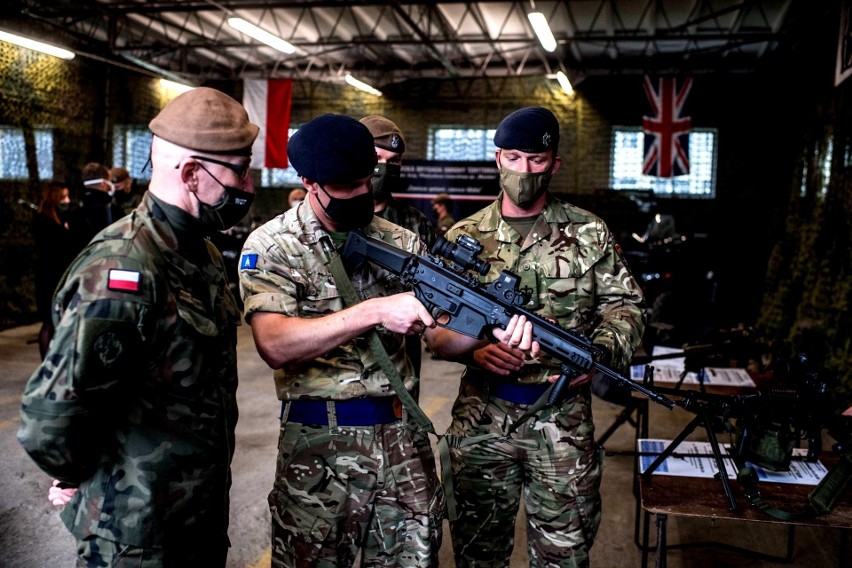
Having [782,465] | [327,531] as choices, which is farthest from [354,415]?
[782,465]

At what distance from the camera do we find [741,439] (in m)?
2.17

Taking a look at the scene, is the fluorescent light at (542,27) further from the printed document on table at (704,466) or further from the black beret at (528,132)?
the printed document on table at (704,466)

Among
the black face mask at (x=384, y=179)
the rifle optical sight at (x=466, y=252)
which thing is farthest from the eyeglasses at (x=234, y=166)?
the black face mask at (x=384, y=179)

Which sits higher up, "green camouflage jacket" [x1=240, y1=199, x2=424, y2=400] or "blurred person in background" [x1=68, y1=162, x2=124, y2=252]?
"blurred person in background" [x1=68, y1=162, x2=124, y2=252]

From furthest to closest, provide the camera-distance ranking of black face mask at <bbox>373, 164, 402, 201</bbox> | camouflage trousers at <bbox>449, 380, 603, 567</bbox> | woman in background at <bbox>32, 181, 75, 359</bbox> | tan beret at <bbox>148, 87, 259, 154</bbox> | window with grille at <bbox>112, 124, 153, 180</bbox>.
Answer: window with grille at <bbox>112, 124, 153, 180</bbox> → woman in background at <bbox>32, 181, 75, 359</bbox> → black face mask at <bbox>373, 164, 402, 201</bbox> → camouflage trousers at <bbox>449, 380, 603, 567</bbox> → tan beret at <bbox>148, 87, 259, 154</bbox>

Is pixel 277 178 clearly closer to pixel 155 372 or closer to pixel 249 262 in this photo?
pixel 249 262

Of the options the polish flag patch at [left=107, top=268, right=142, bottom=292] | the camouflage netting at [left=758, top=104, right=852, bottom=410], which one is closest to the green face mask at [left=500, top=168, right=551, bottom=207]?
the polish flag patch at [left=107, top=268, right=142, bottom=292]

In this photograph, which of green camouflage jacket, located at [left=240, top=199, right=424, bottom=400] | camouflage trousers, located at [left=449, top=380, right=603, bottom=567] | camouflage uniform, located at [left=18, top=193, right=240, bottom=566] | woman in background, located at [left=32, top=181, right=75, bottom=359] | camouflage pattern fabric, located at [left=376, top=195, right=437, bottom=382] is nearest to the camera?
camouflage uniform, located at [left=18, top=193, right=240, bottom=566]

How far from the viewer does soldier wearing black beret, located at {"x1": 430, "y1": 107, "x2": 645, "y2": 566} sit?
7.07 feet

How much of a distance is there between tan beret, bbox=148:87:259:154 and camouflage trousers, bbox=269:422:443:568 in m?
0.74

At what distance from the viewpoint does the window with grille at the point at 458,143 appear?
45.9ft

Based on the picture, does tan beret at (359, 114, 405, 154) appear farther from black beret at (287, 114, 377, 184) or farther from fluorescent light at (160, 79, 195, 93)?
fluorescent light at (160, 79, 195, 93)

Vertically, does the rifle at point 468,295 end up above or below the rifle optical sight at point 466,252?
below

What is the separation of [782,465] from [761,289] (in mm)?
10242
